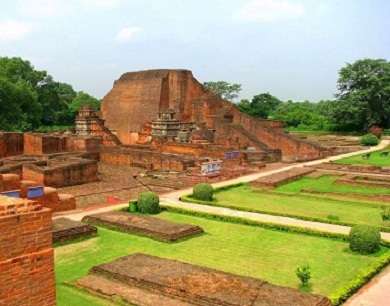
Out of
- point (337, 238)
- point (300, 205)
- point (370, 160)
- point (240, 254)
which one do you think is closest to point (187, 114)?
point (370, 160)

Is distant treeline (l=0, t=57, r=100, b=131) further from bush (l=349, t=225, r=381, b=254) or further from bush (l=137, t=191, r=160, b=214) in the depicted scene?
bush (l=349, t=225, r=381, b=254)

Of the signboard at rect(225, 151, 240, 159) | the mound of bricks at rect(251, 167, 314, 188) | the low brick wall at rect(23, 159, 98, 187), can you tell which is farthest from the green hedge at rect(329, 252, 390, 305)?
the signboard at rect(225, 151, 240, 159)

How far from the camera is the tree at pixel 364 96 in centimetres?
3897

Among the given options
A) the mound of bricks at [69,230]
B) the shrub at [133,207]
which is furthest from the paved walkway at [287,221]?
the mound of bricks at [69,230]

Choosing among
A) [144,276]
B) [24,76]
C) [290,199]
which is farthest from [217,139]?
[24,76]

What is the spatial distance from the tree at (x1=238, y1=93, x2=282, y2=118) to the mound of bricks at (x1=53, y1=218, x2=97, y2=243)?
45766 millimetres

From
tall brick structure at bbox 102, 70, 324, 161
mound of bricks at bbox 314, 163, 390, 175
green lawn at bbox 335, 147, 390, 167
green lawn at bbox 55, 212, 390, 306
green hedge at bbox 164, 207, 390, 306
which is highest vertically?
tall brick structure at bbox 102, 70, 324, 161

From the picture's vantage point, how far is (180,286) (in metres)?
7.90

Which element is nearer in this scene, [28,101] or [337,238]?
[337,238]

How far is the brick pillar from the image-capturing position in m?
4.53

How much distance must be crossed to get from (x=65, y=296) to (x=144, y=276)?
1303mm

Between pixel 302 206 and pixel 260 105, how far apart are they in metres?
47.9

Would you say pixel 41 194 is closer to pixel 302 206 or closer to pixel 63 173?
pixel 63 173

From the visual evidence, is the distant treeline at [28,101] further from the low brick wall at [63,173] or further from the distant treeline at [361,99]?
the distant treeline at [361,99]
